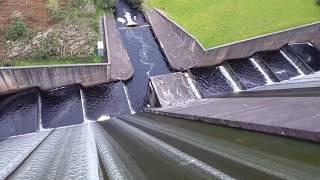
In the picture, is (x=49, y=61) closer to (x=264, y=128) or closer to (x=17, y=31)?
(x=17, y=31)

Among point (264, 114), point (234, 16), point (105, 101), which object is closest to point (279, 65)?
point (234, 16)

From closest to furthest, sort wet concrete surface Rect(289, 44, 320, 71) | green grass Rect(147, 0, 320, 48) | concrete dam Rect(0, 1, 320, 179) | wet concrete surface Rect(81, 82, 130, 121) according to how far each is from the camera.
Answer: concrete dam Rect(0, 1, 320, 179)
wet concrete surface Rect(81, 82, 130, 121)
wet concrete surface Rect(289, 44, 320, 71)
green grass Rect(147, 0, 320, 48)

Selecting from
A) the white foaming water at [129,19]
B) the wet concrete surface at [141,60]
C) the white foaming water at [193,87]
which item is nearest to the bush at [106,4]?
the white foaming water at [129,19]

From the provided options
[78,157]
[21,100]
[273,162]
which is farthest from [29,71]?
[273,162]

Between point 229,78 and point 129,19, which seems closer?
point 229,78

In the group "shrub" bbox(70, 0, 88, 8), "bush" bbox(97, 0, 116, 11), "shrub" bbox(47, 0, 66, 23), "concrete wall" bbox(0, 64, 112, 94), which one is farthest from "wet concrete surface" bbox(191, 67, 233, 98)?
"shrub" bbox(47, 0, 66, 23)

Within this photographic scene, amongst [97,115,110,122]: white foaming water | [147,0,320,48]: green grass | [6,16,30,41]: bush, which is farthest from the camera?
[147,0,320,48]: green grass

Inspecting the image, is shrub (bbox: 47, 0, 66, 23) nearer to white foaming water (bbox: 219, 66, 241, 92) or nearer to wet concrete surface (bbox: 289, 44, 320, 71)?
white foaming water (bbox: 219, 66, 241, 92)

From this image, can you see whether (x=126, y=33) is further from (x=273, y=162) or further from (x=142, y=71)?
(x=273, y=162)
